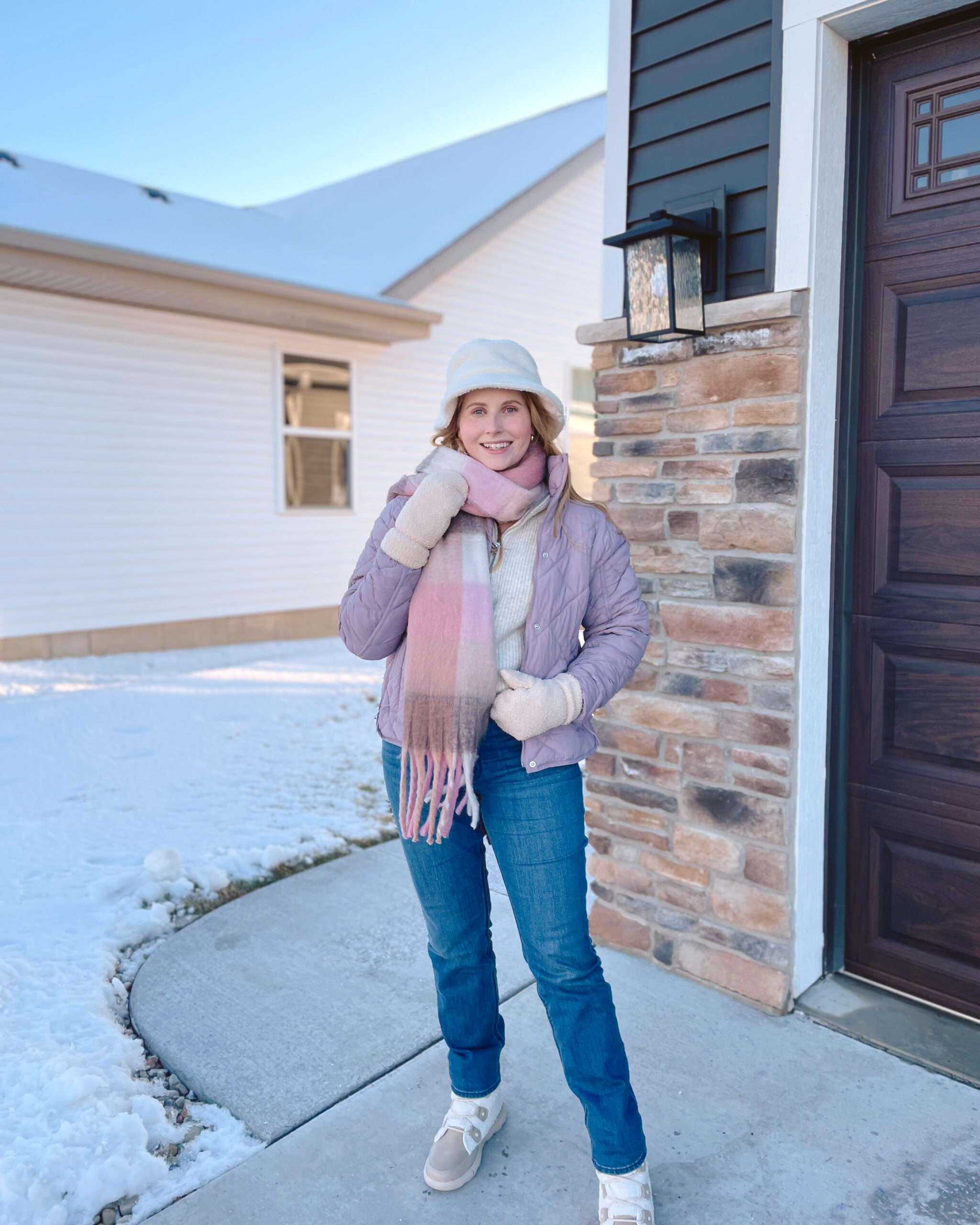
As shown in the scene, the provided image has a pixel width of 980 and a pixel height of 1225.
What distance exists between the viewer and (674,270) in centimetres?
252

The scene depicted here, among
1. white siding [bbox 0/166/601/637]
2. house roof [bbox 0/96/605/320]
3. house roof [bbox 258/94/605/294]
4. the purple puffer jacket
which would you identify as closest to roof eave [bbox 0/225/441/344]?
house roof [bbox 0/96/605/320]

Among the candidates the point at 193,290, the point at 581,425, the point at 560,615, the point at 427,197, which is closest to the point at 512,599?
the point at 560,615

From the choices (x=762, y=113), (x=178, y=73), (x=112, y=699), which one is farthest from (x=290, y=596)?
(x=178, y=73)

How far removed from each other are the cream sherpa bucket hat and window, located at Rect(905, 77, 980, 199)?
4.12 ft

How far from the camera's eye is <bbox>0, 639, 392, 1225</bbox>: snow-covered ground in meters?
2.01

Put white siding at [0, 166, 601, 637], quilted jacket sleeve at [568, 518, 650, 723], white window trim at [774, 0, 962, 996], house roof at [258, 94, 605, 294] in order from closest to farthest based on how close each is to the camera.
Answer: quilted jacket sleeve at [568, 518, 650, 723] → white window trim at [774, 0, 962, 996] → white siding at [0, 166, 601, 637] → house roof at [258, 94, 605, 294]

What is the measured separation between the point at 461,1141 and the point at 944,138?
266 cm

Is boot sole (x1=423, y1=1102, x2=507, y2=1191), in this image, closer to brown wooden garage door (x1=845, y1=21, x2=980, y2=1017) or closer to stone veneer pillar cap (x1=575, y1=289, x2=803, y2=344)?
brown wooden garage door (x1=845, y1=21, x2=980, y2=1017)

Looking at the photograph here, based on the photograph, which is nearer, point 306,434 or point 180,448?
point 180,448

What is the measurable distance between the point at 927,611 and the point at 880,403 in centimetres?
57

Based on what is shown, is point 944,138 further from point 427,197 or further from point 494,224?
point 427,197

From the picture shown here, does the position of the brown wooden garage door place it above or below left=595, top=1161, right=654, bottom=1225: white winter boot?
above

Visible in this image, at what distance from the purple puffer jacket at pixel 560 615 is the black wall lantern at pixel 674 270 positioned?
890 mm

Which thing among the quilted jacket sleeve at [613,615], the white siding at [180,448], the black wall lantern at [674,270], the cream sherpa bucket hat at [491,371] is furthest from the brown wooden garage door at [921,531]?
the white siding at [180,448]
